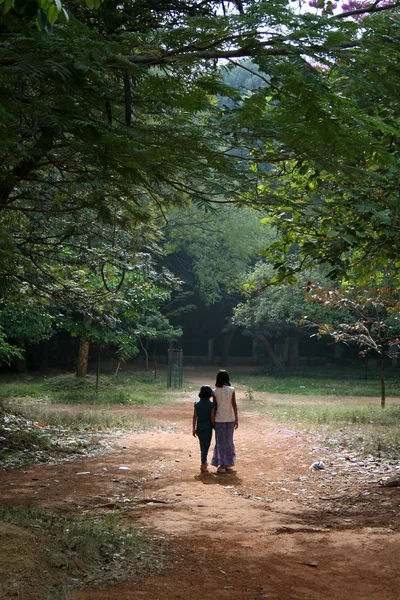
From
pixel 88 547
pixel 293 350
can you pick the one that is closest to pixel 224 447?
pixel 88 547

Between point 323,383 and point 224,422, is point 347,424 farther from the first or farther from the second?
point 323,383

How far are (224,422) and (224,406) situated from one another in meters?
0.26

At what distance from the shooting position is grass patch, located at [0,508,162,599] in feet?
16.6

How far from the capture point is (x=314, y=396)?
27.7 metres

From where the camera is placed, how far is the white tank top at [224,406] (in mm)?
10719

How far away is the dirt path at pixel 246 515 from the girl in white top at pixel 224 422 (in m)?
0.27

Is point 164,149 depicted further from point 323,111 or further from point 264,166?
point 264,166

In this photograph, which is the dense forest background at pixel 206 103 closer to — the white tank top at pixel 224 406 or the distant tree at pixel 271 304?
the white tank top at pixel 224 406

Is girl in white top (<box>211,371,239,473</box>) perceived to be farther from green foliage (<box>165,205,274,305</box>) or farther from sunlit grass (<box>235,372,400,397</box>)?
green foliage (<box>165,205,274,305</box>)

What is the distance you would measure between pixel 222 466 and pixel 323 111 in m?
7.42

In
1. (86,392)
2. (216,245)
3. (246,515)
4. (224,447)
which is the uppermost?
(216,245)

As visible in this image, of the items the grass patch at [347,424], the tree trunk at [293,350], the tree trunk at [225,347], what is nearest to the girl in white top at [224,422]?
the grass patch at [347,424]

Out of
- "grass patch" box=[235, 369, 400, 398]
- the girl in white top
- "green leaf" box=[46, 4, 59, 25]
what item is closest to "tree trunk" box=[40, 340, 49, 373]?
"grass patch" box=[235, 369, 400, 398]

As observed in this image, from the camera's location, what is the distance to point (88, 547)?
18.2 feet
